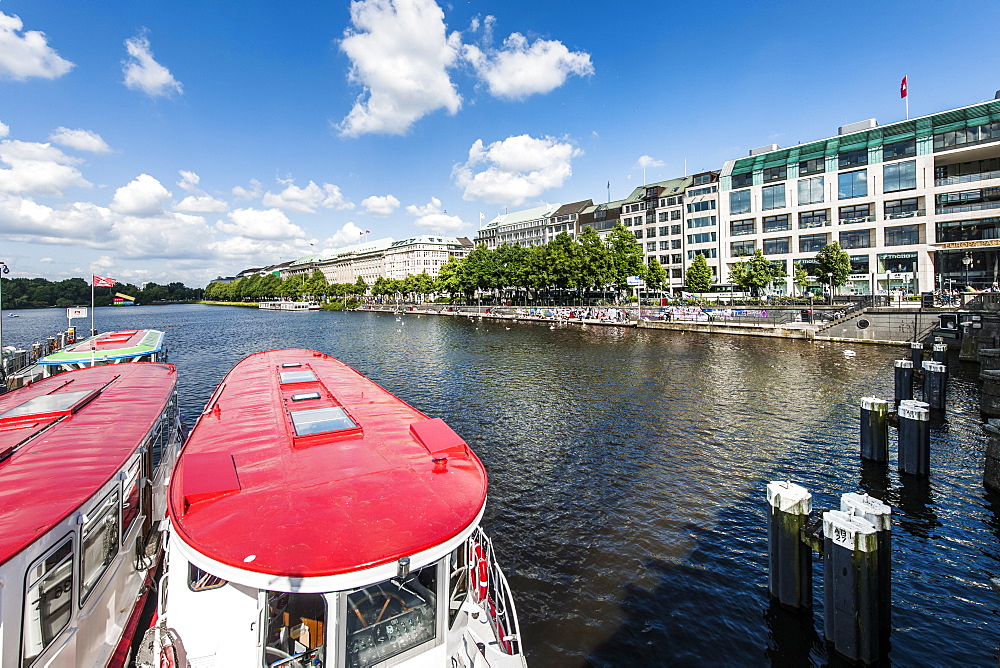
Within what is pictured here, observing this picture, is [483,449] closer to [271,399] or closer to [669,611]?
[271,399]

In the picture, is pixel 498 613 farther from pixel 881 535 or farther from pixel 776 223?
pixel 776 223

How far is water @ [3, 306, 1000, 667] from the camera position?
9.98 metres

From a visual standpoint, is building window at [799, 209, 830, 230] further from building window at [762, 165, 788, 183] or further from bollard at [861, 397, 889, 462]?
bollard at [861, 397, 889, 462]

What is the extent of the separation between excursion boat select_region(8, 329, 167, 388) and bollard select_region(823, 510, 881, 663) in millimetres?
30615

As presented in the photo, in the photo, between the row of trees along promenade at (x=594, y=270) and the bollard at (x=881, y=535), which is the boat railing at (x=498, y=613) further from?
the row of trees along promenade at (x=594, y=270)

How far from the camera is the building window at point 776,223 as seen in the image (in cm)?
8606

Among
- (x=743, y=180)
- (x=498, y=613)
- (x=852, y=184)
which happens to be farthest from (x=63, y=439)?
(x=743, y=180)

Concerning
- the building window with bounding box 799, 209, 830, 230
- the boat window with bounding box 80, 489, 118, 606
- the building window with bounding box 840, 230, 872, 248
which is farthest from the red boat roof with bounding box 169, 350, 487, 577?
the building window with bounding box 799, 209, 830, 230

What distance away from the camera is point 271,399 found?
1369 cm

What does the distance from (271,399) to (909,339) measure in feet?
192

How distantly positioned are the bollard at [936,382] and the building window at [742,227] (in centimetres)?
7393

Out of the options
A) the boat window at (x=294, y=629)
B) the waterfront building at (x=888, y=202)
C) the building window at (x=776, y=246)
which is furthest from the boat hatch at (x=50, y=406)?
the building window at (x=776, y=246)

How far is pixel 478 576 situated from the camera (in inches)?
322

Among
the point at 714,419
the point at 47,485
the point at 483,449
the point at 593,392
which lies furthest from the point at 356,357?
the point at 47,485
